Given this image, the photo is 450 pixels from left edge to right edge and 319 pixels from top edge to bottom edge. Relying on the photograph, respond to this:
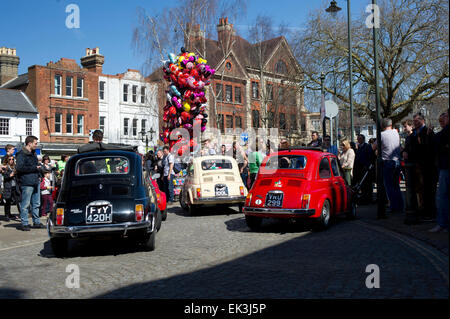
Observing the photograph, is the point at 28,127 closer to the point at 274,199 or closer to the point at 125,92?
the point at 125,92

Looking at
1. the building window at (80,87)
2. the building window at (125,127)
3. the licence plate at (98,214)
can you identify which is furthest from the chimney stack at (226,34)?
the licence plate at (98,214)

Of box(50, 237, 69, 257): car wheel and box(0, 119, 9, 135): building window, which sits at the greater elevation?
box(0, 119, 9, 135): building window

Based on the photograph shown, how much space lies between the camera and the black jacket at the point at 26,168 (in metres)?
10.6

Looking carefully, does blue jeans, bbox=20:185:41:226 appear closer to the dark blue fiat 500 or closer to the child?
the child

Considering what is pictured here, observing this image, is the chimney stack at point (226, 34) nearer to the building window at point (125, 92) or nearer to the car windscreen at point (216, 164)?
the building window at point (125, 92)

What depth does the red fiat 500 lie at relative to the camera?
902 centimetres

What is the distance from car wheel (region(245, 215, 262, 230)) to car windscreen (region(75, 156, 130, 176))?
109 inches

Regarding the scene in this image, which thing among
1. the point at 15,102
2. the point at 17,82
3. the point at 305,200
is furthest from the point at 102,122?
the point at 305,200

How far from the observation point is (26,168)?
10.6 meters

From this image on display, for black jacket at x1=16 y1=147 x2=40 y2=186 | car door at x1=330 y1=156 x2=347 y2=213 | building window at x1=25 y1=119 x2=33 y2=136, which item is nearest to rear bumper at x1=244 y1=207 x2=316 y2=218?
car door at x1=330 y1=156 x2=347 y2=213

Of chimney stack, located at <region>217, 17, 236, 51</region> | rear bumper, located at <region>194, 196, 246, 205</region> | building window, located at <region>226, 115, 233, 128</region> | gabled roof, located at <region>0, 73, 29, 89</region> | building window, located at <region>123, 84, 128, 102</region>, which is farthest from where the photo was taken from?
building window, located at <region>123, 84, 128, 102</region>

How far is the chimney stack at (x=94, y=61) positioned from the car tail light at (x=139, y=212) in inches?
1592

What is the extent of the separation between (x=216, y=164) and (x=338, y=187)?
390 cm
